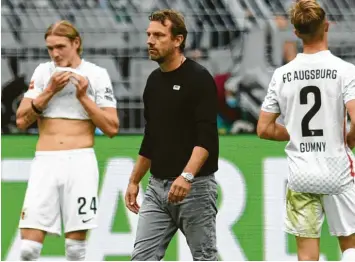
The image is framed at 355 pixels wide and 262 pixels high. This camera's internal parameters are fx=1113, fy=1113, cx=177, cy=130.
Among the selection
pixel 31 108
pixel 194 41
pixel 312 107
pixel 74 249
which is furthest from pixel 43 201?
pixel 194 41

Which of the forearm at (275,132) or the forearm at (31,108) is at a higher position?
the forearm at (31,108)

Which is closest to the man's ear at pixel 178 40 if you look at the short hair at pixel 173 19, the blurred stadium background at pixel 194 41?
the short hair at pixel 173 19

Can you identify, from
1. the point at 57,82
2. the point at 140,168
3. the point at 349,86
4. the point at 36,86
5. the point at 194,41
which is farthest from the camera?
the point at 194,41

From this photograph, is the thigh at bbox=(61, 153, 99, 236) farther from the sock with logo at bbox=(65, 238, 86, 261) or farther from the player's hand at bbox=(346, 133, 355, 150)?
the player's hand at bbox=(346, 133, 355, 150)

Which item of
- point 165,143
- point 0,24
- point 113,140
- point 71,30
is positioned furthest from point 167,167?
point 0,24

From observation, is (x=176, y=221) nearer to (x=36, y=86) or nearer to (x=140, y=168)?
(x=140, y=168)

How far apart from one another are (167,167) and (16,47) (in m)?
2.70

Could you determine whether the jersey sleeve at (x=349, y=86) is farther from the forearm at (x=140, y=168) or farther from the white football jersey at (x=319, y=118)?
the forearm at (x=140, y=168)

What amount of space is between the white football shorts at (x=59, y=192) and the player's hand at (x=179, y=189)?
1.05 metres

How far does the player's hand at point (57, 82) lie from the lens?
22.3ft

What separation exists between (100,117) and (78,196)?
0.51m

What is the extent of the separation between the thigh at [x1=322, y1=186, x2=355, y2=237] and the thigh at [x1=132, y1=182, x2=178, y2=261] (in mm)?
925

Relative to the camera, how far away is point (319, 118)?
586 centimetres

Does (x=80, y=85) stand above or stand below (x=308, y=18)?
below
